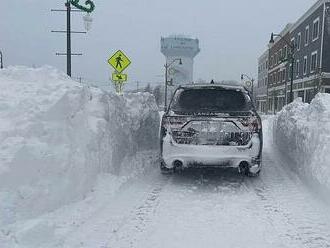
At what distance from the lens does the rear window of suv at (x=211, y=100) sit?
29.8ft

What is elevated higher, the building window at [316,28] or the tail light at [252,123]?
the building window at [316,28]

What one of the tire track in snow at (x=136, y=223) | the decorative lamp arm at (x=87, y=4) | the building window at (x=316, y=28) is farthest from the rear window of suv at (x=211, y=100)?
the building window at (x=316, y=28)

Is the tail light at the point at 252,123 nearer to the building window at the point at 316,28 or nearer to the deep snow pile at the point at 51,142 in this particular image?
the deep snow pile at the point at 51,142

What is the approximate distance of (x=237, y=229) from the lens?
223 inches

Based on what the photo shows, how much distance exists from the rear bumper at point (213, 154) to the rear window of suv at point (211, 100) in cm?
97

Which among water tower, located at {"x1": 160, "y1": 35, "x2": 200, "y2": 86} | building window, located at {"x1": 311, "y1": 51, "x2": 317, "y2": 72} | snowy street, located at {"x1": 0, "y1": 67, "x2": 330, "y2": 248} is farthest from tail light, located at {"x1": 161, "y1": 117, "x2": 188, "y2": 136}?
water tower, located at {"x1": 160, "y1": 35, "x2": 200, "y2": 86}

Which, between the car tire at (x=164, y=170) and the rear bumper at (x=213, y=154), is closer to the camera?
the rear bumper at (x=213, y=154)

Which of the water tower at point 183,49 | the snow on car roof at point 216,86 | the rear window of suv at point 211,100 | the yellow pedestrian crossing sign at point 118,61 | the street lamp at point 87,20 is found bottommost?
the rear window of suv at point 211,100

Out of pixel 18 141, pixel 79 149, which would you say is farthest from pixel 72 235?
pixel 79 149

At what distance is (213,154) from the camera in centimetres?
807

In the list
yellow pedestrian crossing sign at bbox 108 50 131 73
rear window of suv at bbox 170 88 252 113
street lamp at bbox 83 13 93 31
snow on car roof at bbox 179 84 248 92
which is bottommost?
rear window of suv at bbox 170 88 252 113

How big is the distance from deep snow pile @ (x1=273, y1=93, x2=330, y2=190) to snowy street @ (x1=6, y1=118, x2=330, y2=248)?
1.19 ft

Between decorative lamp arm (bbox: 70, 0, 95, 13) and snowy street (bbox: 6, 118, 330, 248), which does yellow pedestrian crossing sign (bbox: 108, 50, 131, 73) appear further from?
snowy street (bbox: 6, 118, 330, 248)

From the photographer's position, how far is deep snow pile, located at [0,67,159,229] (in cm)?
545
